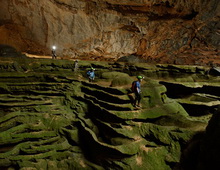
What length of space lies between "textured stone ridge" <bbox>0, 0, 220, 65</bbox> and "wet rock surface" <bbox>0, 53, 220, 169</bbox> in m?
4.94

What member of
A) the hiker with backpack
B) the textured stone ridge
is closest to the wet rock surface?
the hiker with backpack

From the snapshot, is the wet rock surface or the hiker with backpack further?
the hiker with backpack

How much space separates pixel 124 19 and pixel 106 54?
419 cm

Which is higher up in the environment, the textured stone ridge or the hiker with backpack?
the textured stone ridge

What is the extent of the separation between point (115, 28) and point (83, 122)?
36.0 feet

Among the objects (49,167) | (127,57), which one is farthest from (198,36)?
(49,167)

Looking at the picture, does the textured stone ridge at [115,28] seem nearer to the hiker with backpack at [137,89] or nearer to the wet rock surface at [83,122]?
the wet rock surface at [83,122]

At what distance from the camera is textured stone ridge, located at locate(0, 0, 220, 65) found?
39.0 feet

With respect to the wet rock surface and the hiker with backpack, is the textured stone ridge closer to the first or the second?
the wet rock surface

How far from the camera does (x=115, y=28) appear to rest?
14.3 meters

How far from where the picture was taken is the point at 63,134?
22.9 ft

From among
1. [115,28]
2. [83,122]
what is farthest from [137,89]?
[115,28]

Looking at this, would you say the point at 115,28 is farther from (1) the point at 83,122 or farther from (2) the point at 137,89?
(1) the point at 83,122

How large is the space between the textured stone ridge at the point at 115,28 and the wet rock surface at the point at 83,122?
16.2ft
